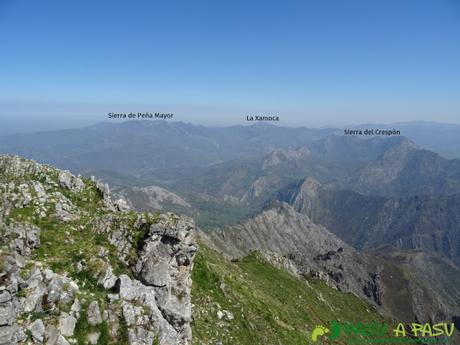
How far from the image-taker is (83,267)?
1078 inches

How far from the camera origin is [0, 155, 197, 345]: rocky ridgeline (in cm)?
2222

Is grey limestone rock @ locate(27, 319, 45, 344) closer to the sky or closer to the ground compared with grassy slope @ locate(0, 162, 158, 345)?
closer to the ground

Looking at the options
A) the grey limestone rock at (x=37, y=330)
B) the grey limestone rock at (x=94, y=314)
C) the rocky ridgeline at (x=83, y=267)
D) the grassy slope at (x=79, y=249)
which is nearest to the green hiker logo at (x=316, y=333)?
the rocky ridgeline at (x=83, y=267)

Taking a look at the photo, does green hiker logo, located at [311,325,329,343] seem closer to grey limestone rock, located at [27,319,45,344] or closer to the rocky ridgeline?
the rocky ridgeline

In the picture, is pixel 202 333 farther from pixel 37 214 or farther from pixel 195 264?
pixel 37 214

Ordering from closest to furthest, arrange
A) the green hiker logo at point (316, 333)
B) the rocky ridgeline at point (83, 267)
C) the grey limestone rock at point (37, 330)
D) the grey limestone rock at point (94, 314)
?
1. the grey limestone rock at point (37, 330)
2. the rocky ridgeline at point (83, 267)
3. the grey limestone rock at point (94, 314)
4. the green hiker logo at point (316, 333)

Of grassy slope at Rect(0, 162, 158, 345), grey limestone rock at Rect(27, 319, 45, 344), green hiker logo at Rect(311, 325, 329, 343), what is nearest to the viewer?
grey limestone rock at Rect(27, 319, 45, 344)

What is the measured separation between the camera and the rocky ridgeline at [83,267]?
22.2 metres

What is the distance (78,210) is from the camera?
3719 centimetres

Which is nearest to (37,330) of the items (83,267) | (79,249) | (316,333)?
(83,267)

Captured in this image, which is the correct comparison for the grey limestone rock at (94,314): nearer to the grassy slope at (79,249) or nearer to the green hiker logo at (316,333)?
the grassy slope at (79,249)

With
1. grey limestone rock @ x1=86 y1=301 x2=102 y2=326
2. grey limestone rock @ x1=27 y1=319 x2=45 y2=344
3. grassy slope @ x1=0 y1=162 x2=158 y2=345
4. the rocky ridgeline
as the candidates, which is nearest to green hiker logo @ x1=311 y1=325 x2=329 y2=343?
the rocky ridgeline

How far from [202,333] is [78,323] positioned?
15148 millimetres

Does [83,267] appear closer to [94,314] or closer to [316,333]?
[94,314]
